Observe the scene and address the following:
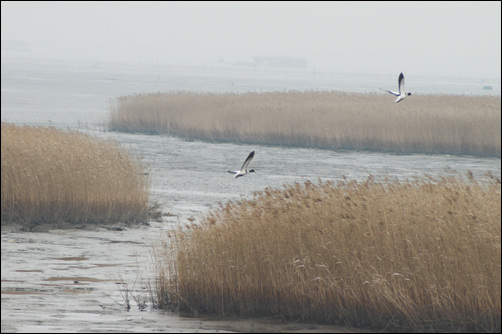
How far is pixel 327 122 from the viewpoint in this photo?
35.5 m

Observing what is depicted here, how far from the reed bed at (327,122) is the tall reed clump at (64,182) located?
1778 centimetres

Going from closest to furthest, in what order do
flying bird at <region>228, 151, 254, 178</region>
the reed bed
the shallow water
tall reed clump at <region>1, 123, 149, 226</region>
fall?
the shallow water → flying bird at <region>228, 151, 254, 178</region> → tall reed clump at <region>1, 123, 149, 226</region> → the reed bed

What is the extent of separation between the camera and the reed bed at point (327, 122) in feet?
109

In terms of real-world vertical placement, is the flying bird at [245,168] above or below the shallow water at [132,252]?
above

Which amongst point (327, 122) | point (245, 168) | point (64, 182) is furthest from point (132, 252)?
point (327, 122)

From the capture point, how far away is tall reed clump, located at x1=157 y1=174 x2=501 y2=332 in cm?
902

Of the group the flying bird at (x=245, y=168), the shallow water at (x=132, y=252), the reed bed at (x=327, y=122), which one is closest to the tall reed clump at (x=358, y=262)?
the shallow water at (x=132, y=252)

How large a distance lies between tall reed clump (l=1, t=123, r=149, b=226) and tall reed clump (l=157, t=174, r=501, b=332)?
5700mm

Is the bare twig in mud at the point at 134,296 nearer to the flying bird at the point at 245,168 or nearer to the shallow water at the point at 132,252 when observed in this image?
the shallow water at the point at 132,252

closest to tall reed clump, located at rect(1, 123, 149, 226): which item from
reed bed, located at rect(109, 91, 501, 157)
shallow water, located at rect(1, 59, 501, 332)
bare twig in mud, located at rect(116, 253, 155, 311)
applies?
shallow water, located at rect(1, 59, 501, 332)

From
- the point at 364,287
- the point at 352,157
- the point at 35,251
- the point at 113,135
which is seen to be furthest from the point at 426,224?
the point at 113,135

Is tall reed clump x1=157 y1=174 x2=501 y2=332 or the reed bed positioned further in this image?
the reed bed

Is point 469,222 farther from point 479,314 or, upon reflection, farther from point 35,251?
point 35,251

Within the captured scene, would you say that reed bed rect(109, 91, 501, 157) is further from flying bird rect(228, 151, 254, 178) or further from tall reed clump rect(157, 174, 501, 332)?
tall reed clump rect(157, 174, 501, 332)
